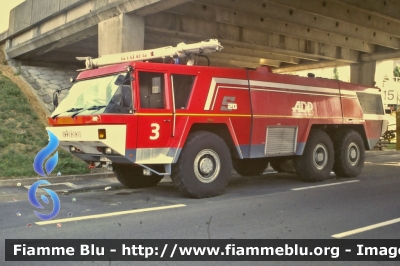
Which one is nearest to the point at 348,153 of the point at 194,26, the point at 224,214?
the point at 224,214

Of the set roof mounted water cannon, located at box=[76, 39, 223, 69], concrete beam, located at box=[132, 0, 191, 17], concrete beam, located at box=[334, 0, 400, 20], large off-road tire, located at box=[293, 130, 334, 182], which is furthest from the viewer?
concrete beam, located at box=[334, 0, 400, 20]

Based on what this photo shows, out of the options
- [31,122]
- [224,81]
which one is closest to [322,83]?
[224,81]

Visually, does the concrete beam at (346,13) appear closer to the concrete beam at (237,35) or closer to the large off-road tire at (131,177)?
the concrete beam at (237,35)

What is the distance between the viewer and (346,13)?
60.0 feet

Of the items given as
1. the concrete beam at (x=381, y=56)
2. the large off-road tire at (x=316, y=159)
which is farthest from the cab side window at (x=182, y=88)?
the concrete beam at (x=381, y=56)

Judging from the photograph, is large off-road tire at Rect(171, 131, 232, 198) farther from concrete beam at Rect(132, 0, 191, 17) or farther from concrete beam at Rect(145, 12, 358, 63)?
concrete beam at Rect(145, 12, 358, 63)

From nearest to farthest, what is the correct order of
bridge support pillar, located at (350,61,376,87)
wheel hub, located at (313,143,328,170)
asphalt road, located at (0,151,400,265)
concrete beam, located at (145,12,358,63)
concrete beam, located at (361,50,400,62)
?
asphalt road, located at (0,151,400,265) → wheel hub, located at (313,143,328,170) → concrete beam, located at (145,12,358,63) → concrete beam, located at (361,50,400,62) → bridge support pillar, located at (350,61,376,87)

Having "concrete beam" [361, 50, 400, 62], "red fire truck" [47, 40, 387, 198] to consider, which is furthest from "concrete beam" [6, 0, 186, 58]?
"concrete beam" [361, 50, 400, 62]

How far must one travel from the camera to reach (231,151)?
31.0ft

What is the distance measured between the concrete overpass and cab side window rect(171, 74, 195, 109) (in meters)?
5.20

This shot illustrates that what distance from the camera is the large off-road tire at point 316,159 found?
10.8 meters

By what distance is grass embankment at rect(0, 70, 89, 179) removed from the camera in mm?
12023

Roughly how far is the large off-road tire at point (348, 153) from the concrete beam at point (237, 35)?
8447 mm

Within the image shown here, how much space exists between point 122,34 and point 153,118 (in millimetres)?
6842
